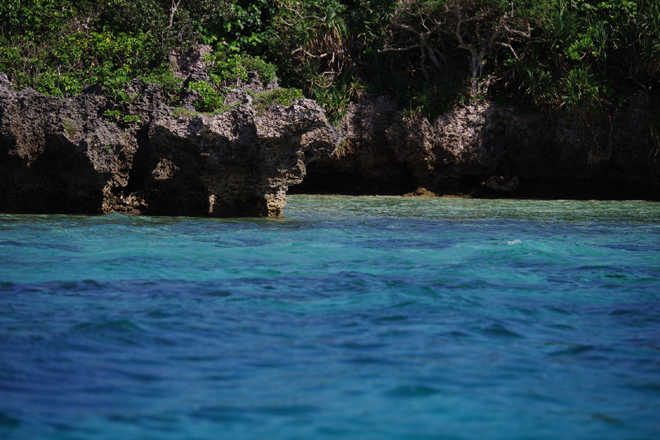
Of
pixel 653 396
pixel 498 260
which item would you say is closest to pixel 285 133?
pixel 498 260

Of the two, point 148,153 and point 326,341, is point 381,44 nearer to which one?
point 148,153

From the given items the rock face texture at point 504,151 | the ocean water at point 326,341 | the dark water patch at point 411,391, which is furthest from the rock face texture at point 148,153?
the rock face texture at point 504,151

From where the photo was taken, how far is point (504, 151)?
15914 mm

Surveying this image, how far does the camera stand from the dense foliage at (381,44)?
42.9ft

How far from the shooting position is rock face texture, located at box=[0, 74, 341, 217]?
9.05 meters

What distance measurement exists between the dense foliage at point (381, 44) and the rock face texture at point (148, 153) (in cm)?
181

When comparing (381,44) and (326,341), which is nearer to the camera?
(326,341)

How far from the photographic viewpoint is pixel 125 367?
2.96 meters

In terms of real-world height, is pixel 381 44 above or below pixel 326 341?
above

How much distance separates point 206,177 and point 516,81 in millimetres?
9605

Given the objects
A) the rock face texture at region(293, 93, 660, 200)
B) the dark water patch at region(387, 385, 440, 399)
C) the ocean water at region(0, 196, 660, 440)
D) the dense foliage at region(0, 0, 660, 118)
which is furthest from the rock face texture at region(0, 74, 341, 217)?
the rock face texture at region(293, 93, 660, 200)

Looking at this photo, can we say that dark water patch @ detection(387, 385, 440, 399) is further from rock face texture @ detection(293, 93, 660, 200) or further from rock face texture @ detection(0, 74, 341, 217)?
rock face texture @ detection(293, 93, 660, 200)

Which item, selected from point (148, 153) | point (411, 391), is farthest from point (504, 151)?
point (411, 391)

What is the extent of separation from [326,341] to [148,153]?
7.34 m
